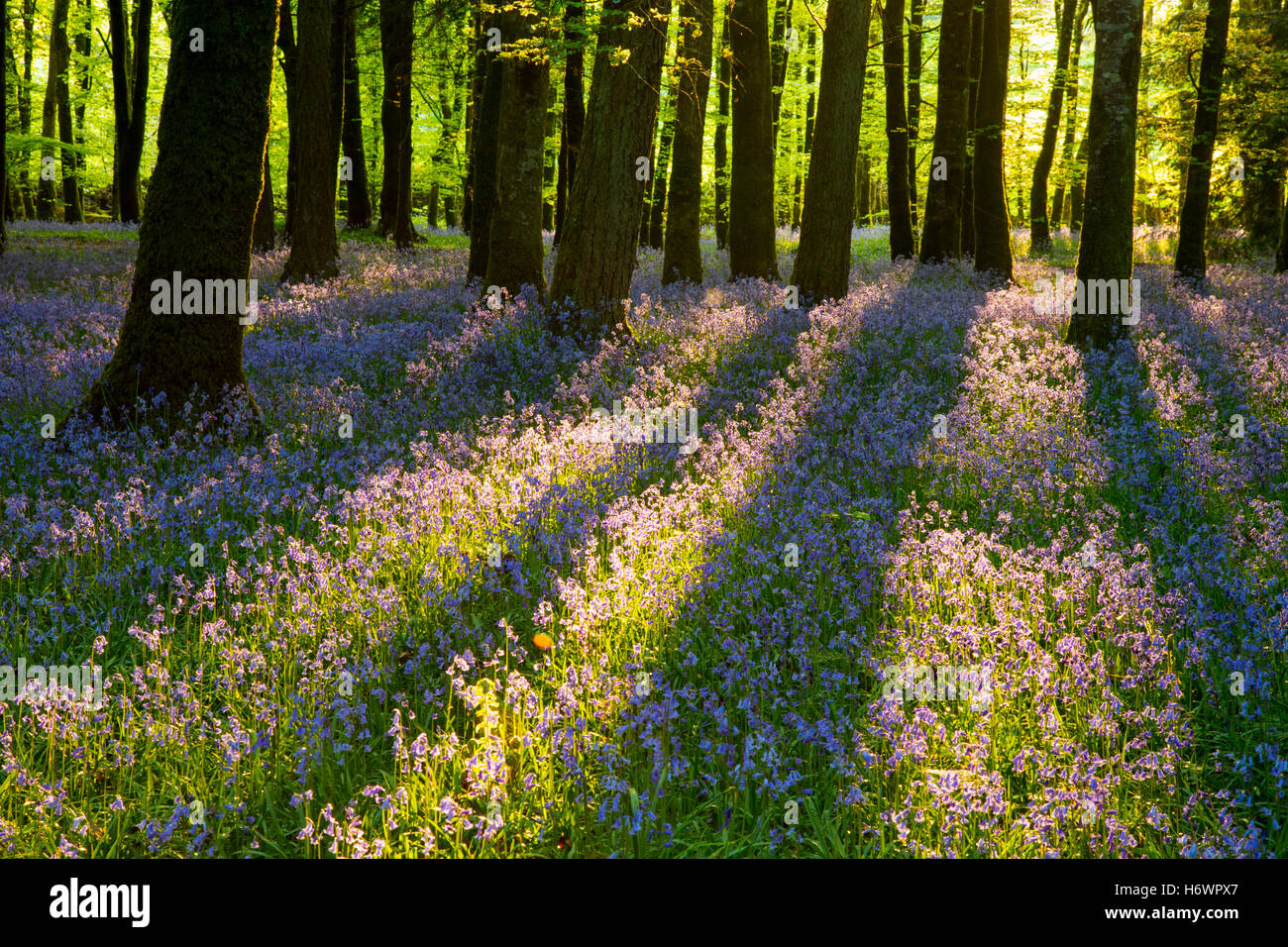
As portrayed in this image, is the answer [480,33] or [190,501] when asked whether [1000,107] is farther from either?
[190,501]

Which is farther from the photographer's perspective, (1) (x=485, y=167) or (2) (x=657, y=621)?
(1) (x=485, y=167)

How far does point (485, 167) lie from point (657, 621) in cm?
1264

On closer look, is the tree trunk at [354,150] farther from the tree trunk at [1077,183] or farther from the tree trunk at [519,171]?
the tree trunk at [1077,183]

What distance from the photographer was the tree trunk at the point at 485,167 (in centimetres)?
1480

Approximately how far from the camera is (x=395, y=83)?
2652 centimetres

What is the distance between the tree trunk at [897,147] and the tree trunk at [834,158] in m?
8.35

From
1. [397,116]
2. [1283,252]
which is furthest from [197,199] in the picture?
[397,116]

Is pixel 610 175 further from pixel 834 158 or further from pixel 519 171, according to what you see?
pixel 834 158

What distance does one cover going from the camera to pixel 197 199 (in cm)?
676

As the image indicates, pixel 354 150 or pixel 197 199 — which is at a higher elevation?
pixel 354 150

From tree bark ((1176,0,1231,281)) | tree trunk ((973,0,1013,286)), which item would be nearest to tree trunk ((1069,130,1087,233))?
tree trunk ((973,0,1013,286))

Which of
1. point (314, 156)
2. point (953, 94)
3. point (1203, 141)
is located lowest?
point (314, 156)

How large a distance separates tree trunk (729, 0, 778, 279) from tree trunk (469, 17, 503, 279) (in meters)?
4.24

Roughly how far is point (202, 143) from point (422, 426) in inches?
107
